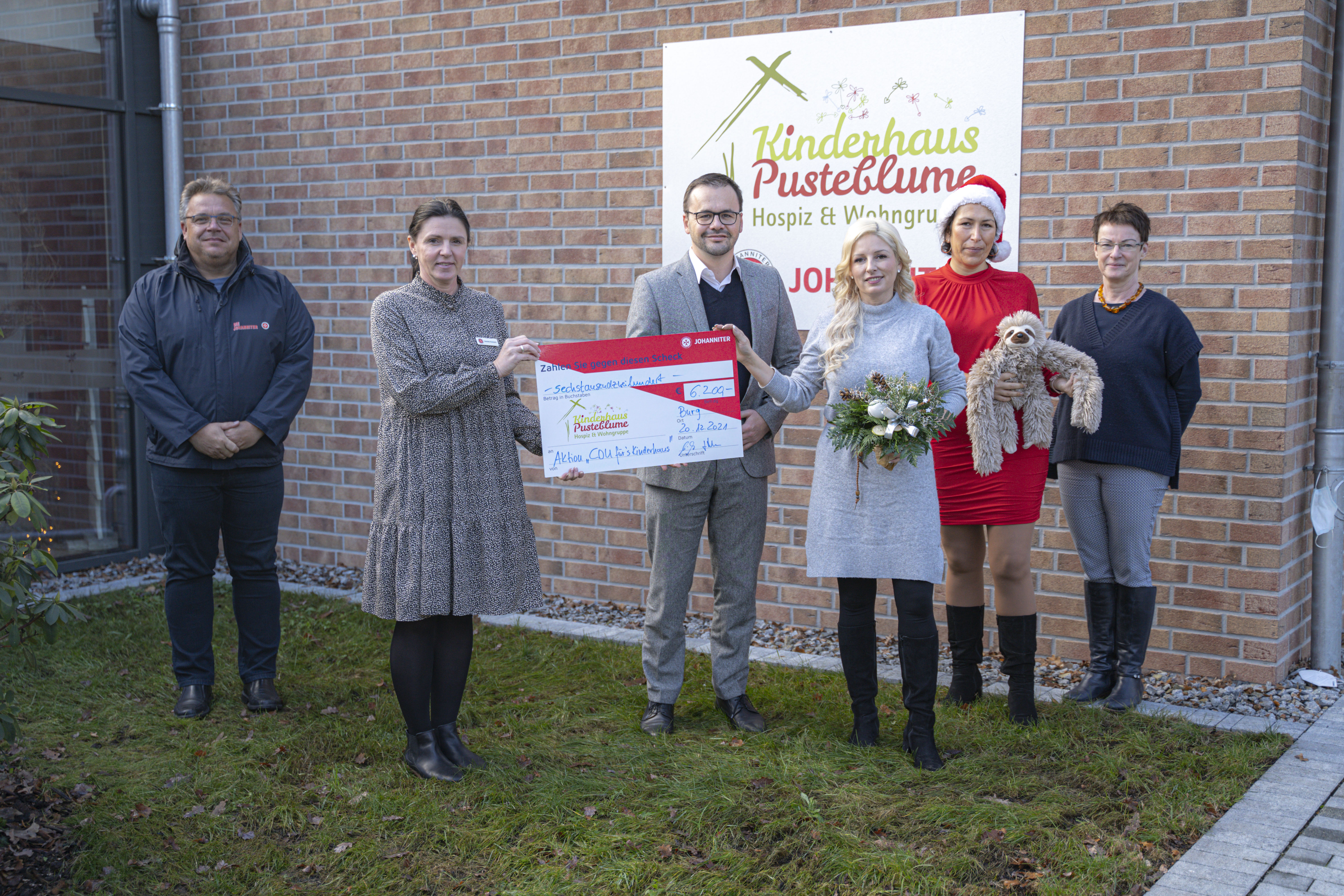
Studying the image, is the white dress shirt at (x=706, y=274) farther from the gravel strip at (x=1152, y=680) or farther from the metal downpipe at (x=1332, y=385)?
the metal downpipe at (x=1332, y=385)

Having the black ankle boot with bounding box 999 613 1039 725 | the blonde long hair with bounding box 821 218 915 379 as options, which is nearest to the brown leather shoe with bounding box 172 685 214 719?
the blonde long hair with bounding box 821 218 915 379

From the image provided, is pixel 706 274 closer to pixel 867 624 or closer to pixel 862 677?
pixel 867 624

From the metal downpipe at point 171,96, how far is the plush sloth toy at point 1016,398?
5572 millimetres

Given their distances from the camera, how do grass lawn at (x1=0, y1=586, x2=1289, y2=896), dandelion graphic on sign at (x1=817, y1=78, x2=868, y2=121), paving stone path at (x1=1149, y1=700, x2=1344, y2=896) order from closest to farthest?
paving stone path at (x1=1149, y1=700, x2=1344, y2=896) → grass lawn at (x1=0, y1=586, x2=1289, y2=896) → dandelion graphic on sign at (x1=817, y1=78, x2=868, y2=121)

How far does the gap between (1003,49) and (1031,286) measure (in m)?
1.41

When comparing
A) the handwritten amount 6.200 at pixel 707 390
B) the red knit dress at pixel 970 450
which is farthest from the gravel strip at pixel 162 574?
the red knit dress at pixel 970 450

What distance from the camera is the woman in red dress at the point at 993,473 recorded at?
4504 millimetres

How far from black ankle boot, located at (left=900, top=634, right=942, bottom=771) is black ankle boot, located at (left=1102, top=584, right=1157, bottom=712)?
106 cm

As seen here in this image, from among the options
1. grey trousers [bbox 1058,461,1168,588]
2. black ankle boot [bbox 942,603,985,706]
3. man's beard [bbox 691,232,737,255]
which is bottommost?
black ankle boot [bbox 942,603,985,706]

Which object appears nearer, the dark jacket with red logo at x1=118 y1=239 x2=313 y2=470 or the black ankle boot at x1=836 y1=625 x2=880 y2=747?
the black ankle boot at x1=836 y1=625 x2=880 y2=747

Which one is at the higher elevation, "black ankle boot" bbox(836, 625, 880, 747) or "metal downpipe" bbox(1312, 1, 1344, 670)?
"metal downpipe" bbox(1312, 1, 1344, 670)

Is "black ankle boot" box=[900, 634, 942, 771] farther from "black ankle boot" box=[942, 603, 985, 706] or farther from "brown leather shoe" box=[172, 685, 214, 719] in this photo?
"brown leather shoe" box=[172, 685, 214, 719]

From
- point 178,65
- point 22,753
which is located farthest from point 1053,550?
point 178,65

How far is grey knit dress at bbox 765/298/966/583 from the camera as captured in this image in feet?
13.4
